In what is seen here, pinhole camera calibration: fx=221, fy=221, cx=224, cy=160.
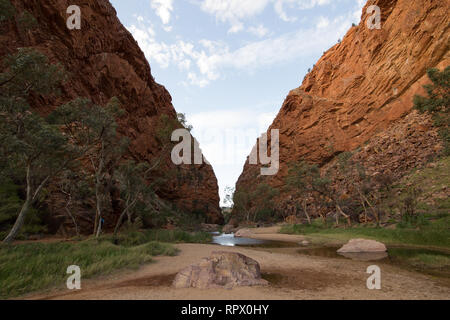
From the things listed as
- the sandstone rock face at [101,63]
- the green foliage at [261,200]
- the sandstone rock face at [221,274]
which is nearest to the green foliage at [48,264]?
the sandstone rock face at [221,274]

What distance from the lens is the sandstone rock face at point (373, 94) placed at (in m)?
41.5

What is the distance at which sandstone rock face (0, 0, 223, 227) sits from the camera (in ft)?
96.2

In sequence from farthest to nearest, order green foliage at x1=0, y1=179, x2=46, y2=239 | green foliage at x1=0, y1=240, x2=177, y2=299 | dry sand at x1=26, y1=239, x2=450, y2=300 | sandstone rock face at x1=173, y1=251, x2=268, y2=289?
green foliage at x1=0, y1=179, x2=46, y2=239, green foliage at x1=0, y1=240, x2=177, y2=299, sandstone rock face at x1=173, y1=251, x2=268, y2=289, dry sand at x1=26, y1=239, x2=450, y2=300

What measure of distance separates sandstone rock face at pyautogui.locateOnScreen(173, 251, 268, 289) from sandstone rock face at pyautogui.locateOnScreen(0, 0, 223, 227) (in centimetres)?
1587

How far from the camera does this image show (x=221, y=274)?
6.69m

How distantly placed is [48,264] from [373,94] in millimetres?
65593

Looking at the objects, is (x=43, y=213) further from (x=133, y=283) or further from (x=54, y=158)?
(x=133, y=283)

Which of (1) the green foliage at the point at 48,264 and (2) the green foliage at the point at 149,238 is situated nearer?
(1) the green foliage at the point at 48,264

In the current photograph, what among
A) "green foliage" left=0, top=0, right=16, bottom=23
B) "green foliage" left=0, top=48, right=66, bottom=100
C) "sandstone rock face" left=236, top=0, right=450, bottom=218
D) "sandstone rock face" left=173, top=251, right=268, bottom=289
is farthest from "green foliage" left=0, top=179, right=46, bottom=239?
"sandstone rock face" left=236, top=0, right=450, bottom=218

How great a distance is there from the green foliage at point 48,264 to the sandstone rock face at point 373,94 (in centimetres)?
4154

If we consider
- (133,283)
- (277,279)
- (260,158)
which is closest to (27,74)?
(133,283)

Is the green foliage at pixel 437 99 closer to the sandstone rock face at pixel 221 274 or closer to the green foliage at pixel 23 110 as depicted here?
the sandstone rock face at pixel 221 274

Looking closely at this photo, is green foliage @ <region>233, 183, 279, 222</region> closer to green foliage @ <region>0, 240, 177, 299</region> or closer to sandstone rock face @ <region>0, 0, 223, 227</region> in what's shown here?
sandstone rock face @ <region>0, 0, 223, 227</region>

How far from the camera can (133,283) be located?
7.30 metres
